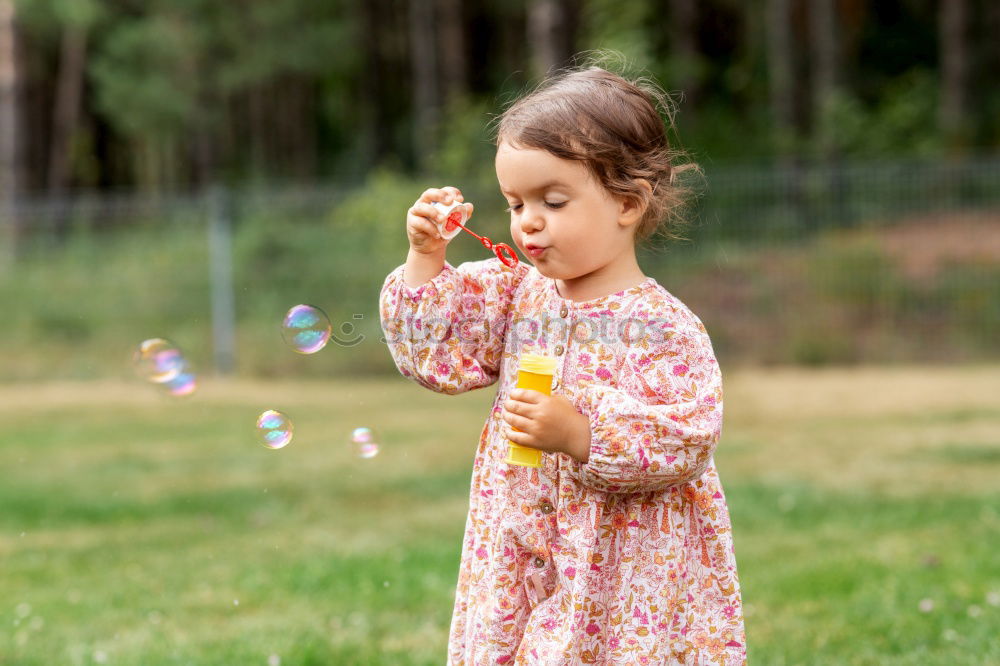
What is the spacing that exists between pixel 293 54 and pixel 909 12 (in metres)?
13.0

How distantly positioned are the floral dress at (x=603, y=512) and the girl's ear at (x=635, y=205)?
0.45 feet

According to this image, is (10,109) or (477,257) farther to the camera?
(10,109)

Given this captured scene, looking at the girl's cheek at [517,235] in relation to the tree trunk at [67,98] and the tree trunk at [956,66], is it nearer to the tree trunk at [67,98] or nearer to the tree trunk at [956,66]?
the tree trunk at [956,66]

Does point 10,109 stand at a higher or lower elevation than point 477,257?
higher

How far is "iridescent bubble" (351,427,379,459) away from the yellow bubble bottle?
0.92 m

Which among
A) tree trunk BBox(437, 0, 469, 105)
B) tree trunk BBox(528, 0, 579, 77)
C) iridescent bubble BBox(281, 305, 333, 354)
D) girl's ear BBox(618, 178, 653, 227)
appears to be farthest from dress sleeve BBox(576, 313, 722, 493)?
tree trunk BBox(437, 0, 469, 105)

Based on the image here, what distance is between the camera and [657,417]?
233 cm

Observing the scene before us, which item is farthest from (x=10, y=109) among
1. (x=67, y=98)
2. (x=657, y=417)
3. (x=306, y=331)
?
(x=657, y=417)

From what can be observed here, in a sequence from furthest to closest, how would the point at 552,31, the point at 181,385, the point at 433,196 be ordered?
the point at 552,31, the point at 181,385, the point at 433,196

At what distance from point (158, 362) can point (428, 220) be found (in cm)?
196

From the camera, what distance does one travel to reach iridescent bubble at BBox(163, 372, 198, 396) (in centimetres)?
405

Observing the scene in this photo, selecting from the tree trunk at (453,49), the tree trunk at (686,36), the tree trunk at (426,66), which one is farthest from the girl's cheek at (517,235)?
the tree trunk at (453,49)

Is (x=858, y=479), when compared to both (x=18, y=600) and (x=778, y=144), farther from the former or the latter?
(x=778, y=144)

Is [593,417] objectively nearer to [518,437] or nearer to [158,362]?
[518,437]
